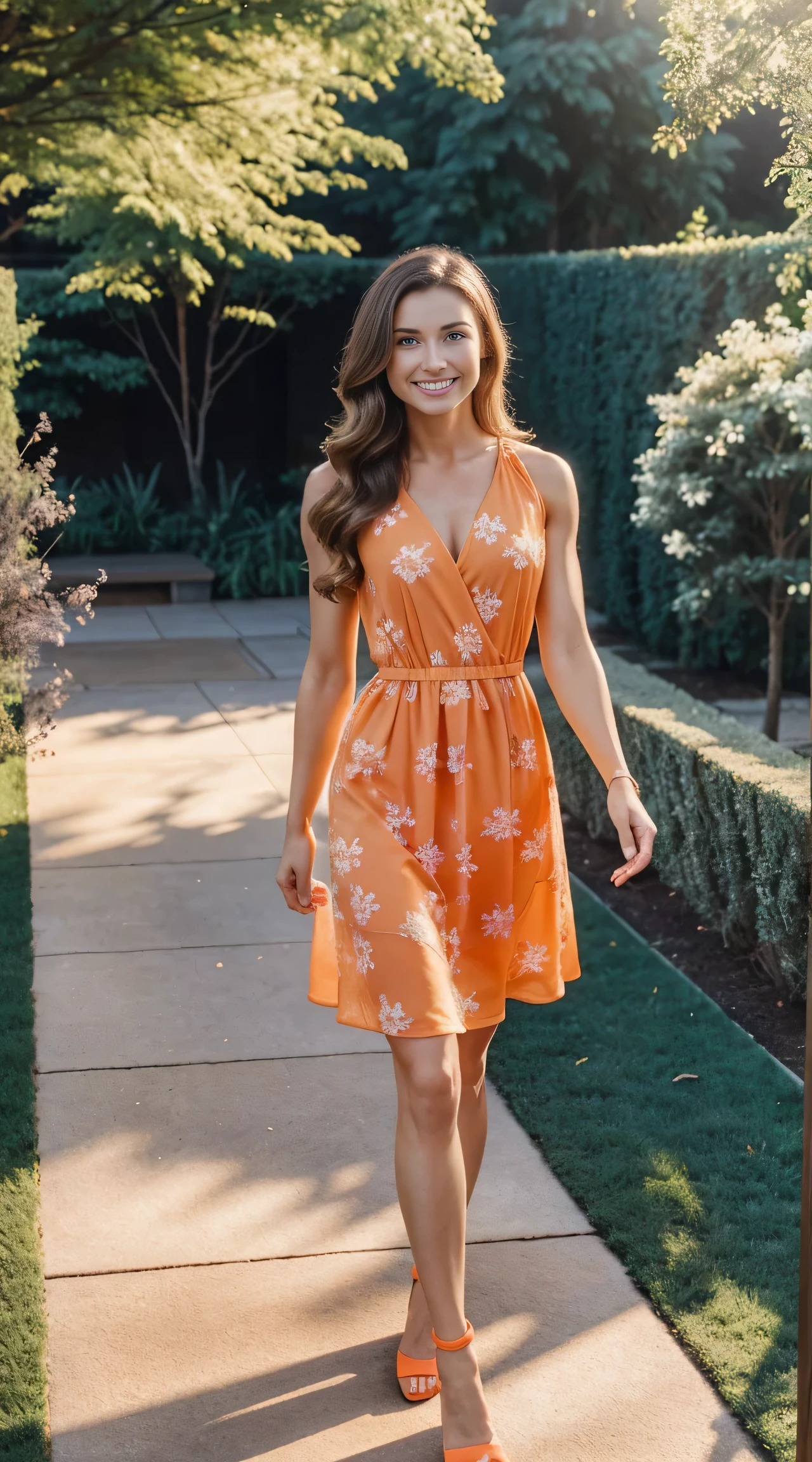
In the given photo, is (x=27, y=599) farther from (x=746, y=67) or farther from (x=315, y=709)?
(x=746, y=67)

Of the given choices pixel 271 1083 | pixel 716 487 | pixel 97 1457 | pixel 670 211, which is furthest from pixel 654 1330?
pixel 670 211

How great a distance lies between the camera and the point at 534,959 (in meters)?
2.68

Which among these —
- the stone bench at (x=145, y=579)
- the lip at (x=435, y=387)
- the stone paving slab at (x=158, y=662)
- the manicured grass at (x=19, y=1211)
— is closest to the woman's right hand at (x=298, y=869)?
the lip at (x=435, y=387)

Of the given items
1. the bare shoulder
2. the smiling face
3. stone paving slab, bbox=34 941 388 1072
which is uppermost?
the smiling face

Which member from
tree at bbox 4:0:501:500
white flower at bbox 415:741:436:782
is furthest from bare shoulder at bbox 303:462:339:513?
tree at bbox 4:0:501:500

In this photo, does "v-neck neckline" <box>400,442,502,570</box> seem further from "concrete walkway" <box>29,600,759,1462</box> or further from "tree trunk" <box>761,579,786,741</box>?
"tree trunk" <box>761,579,786,741</box>

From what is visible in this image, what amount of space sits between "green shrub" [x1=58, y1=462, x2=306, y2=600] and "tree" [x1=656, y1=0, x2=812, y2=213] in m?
10.4

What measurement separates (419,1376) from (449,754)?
1170 millimetres

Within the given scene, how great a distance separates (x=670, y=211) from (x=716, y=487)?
12438 mm

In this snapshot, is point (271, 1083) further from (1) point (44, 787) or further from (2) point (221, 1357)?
(1) point (44, 787)

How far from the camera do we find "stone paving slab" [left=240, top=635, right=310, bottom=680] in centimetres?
974

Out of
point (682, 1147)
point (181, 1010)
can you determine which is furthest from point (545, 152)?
point (682, 1147)

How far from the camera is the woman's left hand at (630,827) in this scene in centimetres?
250

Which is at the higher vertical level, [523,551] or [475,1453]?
[523,551]
